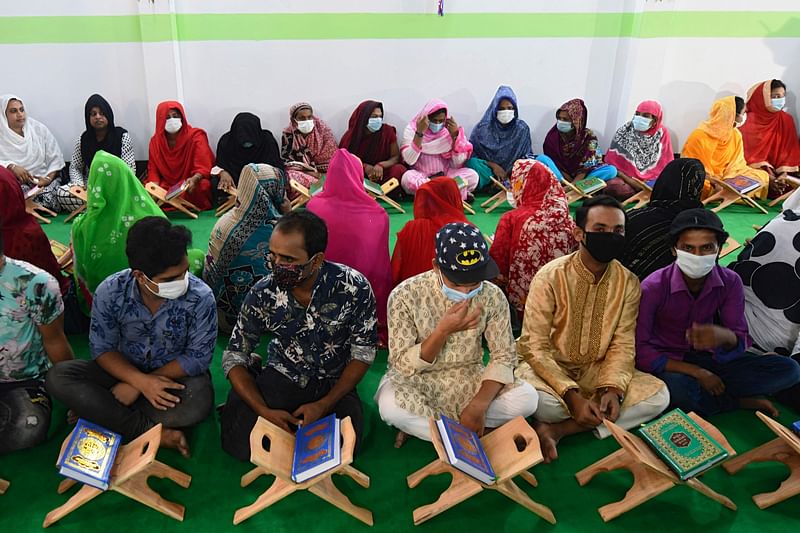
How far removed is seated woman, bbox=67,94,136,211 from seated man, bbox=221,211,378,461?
4.33 metres

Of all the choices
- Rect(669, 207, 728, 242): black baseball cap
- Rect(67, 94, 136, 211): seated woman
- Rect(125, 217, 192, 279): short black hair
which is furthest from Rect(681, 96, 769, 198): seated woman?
Rect(67, 94, 136, 211): seated woman

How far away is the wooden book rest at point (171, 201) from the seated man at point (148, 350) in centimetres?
339

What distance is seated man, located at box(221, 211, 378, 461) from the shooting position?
7.82 feet

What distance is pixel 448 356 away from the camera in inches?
98.6

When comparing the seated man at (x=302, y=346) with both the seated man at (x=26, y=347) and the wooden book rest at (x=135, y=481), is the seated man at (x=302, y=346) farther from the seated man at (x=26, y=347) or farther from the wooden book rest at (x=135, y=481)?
the seated man at (x=26, y=347)

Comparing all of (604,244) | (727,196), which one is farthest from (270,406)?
(727,196)

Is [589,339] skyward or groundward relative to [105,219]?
groundward

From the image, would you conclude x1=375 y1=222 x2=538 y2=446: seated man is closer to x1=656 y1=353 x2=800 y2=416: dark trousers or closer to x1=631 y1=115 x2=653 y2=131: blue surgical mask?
x1=656 y1=353 x2=800 y2=416: dark trousers

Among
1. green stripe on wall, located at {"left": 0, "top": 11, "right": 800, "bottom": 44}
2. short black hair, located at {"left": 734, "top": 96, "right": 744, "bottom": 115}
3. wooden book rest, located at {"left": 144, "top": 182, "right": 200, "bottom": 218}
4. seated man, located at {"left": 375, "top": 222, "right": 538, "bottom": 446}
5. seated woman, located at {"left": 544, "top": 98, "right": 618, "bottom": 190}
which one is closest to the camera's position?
seated man, located at {"left": 375, "top": 222, "right": 538, "bottom": 446}

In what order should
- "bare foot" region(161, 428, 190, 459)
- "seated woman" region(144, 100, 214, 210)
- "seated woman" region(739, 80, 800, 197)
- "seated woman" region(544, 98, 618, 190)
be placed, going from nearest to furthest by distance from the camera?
"bare foot" region(161, 428, 190, 459), "seated woman" region(144, 100, 214, 210), "seated woman" region(544, 98, 618, 190), "seated woman" region(739, 80, 800, 197)

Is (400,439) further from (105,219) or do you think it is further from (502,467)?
(105,219)

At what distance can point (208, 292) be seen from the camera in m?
2.51

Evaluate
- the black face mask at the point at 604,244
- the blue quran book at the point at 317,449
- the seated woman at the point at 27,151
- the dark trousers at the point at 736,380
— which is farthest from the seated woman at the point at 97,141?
the dark trousers at the point at 736,380

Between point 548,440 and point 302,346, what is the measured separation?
3.66 feet
